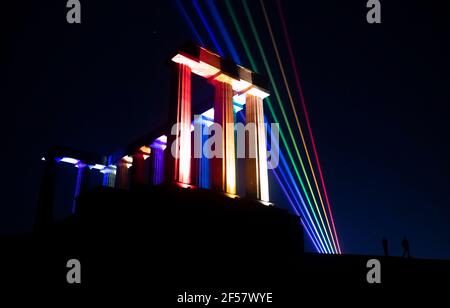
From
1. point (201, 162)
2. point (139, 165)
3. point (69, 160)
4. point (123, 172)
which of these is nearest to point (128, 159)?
point (123, 172)

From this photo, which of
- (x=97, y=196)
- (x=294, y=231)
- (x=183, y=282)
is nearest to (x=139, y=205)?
(x=97, y=196)

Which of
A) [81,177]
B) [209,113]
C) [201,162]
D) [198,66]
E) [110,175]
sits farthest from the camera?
[110,175]

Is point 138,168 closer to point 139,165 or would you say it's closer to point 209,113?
point 139,165

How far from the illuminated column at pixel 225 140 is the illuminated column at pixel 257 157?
1935mm

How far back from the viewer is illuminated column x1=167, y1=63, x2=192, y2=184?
823 inches

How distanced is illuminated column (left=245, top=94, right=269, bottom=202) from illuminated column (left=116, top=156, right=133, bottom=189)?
756 inches

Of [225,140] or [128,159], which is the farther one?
[128,159]

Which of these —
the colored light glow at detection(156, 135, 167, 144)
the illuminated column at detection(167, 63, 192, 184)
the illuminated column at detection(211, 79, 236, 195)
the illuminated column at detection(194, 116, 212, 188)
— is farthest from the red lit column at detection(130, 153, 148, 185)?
the illuminated column at detection(167, 63, 192, 184)

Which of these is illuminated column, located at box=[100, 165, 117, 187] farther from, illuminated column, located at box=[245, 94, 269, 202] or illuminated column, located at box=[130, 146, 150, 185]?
illuminated column, located at box=[245, 94, 269, 202]

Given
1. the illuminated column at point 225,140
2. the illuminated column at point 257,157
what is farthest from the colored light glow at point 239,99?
the illuminated column at point 225,140

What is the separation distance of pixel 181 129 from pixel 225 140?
3920mm

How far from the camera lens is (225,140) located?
24391 mm
